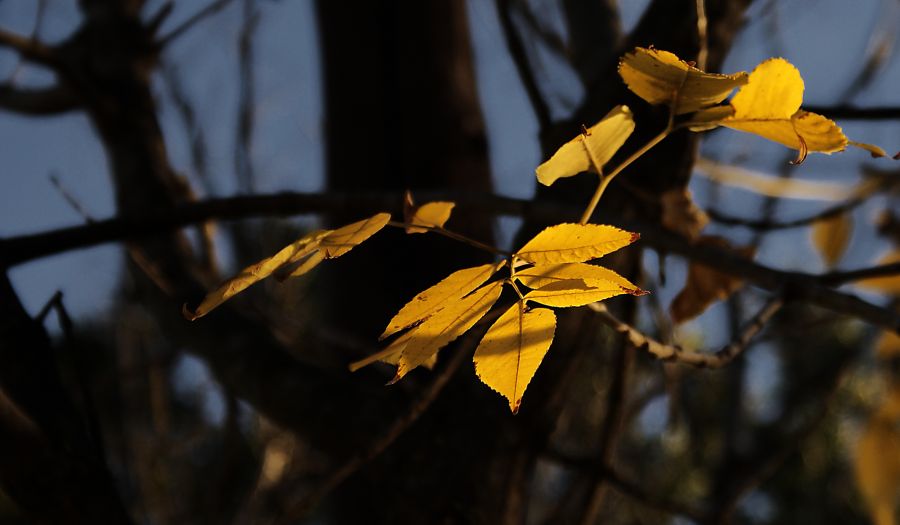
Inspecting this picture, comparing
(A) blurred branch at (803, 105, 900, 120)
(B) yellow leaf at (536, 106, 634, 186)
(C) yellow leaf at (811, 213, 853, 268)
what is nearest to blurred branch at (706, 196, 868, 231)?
(C) yellow leaf at (811, 213, 853, 268)

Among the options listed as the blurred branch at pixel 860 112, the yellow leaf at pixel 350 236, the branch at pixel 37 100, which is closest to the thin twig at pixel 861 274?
the blurred branch at pixel 860 112

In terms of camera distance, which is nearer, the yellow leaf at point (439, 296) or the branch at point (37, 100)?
the yellow leaf at point (439, 296)

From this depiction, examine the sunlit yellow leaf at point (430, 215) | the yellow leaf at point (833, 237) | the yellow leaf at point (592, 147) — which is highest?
the yellow leaf at point (592, 147)

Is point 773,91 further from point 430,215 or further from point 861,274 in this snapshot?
point 861,274

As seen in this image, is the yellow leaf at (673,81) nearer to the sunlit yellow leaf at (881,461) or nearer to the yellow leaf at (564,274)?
the yellow leaf at (564,274)

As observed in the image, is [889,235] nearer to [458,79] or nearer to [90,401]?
[458,79]

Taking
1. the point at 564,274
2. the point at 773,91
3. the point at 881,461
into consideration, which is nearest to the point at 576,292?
the point at 564,274

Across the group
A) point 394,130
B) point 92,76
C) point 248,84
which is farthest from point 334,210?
point 248,84
